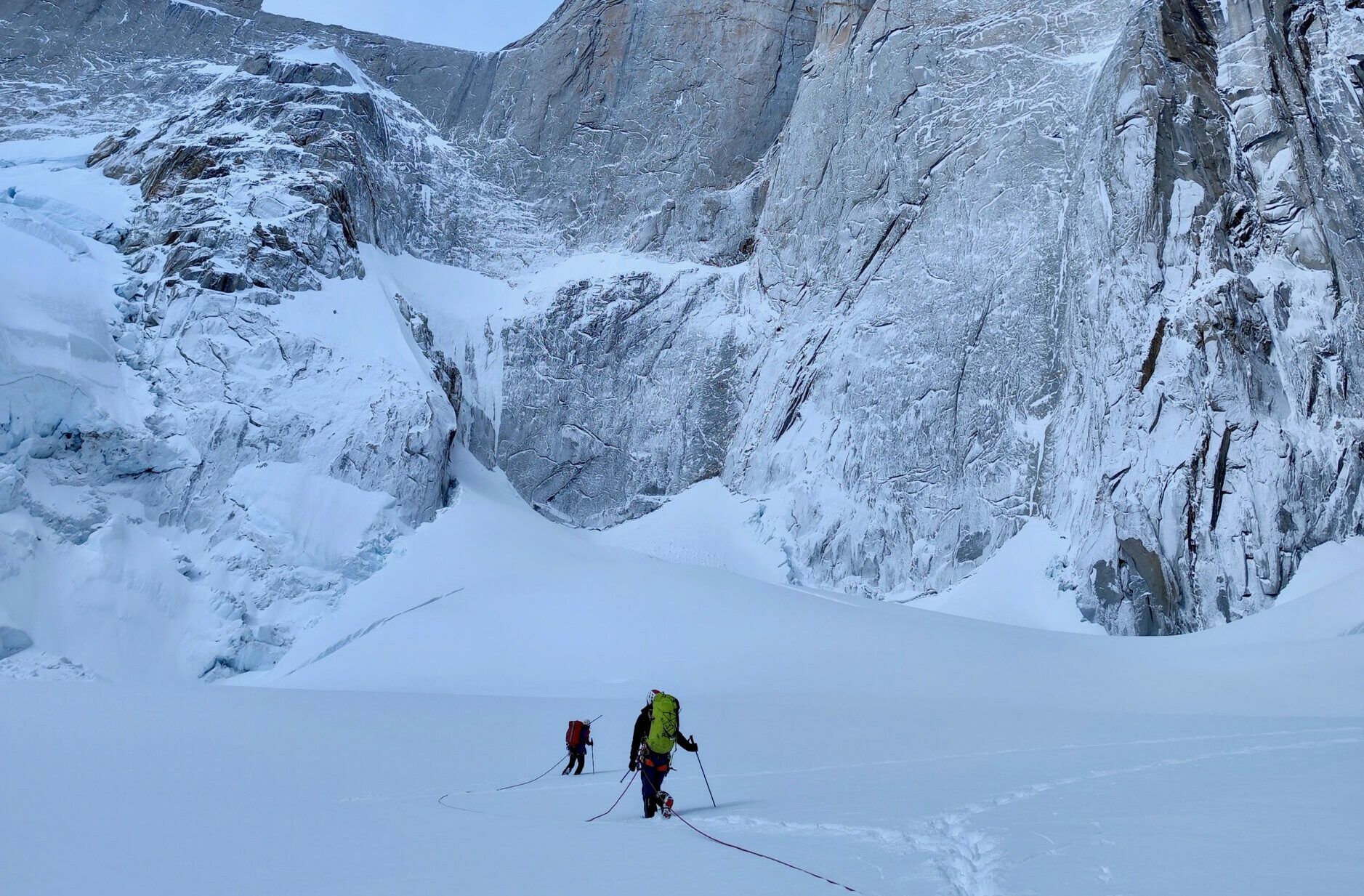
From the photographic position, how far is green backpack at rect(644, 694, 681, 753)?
798cm

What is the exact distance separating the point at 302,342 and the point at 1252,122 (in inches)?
1236

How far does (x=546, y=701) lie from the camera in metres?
17.3

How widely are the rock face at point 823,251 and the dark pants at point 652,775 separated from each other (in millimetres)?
20455

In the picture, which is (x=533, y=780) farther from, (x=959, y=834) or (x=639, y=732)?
(x=959, y=834)

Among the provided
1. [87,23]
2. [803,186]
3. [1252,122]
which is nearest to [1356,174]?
[1252,122]

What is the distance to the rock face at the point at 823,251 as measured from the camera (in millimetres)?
25469

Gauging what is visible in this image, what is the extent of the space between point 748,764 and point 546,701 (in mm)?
8070

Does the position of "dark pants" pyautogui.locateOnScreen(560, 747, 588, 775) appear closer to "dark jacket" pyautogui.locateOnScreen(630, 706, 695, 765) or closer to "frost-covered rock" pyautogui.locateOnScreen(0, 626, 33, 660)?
"dark jacket" pyautogui.locateOnScreen(630, 706, 695, 765)

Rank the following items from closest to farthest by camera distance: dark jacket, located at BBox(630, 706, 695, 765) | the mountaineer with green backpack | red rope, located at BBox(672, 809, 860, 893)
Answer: red rope, located at BBox(672, 809, 860, 893) → the mountaineer with green backpack → dark jacket, located at BBox(630, 706, 695, 765)

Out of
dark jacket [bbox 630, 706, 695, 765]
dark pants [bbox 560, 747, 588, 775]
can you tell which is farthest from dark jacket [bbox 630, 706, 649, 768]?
dark pants [bbox 560, 747, 588, 775]

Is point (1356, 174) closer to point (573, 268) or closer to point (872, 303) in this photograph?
point (872, 303)

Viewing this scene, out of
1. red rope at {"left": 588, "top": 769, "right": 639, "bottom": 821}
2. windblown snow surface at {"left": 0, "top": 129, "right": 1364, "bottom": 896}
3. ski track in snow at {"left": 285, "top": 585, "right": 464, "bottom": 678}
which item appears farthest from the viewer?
ski track in snow at {"left": 285, "top": 585, "right": 464, "bottom": 678}

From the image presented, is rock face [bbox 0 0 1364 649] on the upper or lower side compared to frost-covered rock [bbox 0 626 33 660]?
upper

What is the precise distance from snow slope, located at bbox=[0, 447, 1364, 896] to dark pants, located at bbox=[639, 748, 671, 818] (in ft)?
1.06
